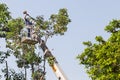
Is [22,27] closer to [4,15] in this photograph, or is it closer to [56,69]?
[4,15]

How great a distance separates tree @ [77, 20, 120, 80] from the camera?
852 inches

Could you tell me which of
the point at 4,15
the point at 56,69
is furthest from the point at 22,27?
the point at 56,69

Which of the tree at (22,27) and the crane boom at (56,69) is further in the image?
the tree at (22,27)

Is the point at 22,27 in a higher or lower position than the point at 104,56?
higher

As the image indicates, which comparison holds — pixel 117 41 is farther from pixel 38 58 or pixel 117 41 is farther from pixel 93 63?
pixel 38 58

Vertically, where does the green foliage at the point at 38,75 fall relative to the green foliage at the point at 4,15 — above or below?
below

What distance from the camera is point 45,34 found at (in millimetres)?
36188

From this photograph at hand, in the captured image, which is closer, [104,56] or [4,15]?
[104,56]

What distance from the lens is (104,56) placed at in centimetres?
2233

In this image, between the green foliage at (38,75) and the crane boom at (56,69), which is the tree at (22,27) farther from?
the crane boom at (56,69)

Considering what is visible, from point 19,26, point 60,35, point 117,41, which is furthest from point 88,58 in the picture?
point 19,26

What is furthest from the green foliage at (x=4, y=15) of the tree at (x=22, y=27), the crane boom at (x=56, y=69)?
the crane boom at (x=56, y=69)

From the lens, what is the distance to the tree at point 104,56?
21.6m

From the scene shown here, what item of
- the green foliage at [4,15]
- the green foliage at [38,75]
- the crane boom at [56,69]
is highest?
the green foliage at [4,15]
